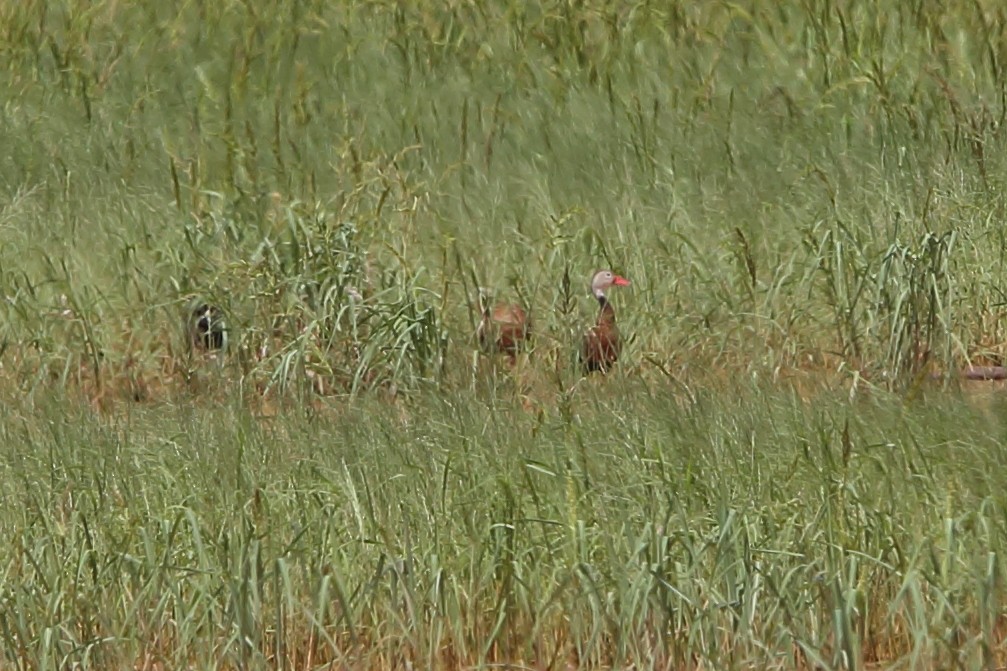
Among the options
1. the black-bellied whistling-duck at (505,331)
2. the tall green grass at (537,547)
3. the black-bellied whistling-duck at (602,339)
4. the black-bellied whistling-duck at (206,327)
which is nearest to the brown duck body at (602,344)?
the black-bellied whistling-duck at (602,339)

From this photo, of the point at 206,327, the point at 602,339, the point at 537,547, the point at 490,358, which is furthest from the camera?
the point at 206,327

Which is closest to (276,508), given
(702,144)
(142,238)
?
(142,238)

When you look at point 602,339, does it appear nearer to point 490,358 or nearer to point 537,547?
point 490,358

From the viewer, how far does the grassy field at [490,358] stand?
4.15 meters

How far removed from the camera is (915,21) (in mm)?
7934

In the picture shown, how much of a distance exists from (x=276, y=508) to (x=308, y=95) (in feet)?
12.0

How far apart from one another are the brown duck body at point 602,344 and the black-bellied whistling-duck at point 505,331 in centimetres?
19

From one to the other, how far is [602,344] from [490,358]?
0.37 meters

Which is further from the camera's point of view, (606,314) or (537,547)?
(606,314)

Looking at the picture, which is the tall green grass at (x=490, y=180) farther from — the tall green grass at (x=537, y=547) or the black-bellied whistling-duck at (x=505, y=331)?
the tall green grass at (x=537, y=547)

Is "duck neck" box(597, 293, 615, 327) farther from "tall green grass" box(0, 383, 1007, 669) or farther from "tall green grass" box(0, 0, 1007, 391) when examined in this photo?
"tall green grass" box(0, 383, 1007, 669)

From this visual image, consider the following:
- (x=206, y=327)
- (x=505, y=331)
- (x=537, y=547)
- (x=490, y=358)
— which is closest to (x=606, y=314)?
(x=505, y=331)

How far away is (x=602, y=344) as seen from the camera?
6156 mm

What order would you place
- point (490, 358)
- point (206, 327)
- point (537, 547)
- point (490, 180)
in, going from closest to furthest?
1. point (537, 547)
2. point (490, 358)
3. point (206, 327)
4. point (490, 180)
